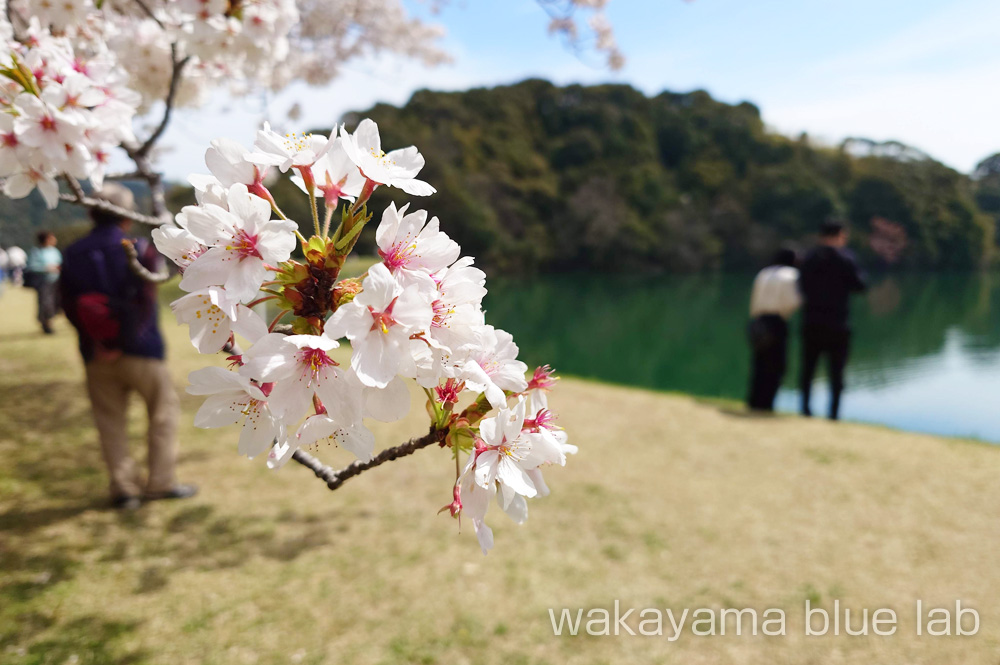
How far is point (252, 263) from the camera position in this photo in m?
0.70

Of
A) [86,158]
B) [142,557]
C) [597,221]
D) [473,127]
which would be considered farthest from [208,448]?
[473,127]

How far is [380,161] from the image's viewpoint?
0.80 metres

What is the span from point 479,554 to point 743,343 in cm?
1322

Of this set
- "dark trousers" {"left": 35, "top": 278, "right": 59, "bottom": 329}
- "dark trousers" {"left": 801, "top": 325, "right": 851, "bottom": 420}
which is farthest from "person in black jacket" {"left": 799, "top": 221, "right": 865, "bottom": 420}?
"dark trousers" {"left": 35, "top": 278, "right": 59, "bottom": 329}

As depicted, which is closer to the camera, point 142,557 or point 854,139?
point 142,557

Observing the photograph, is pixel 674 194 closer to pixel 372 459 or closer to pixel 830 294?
pixel 830 294

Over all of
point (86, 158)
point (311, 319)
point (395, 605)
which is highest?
point (86, 158)

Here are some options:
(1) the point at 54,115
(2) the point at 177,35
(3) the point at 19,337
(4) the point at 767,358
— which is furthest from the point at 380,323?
(3) the point at 19,337

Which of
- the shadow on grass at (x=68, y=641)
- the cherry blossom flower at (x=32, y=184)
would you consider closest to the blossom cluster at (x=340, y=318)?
the cherry blossom flower at (x=32, y=184)

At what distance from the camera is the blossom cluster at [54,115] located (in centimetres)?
119

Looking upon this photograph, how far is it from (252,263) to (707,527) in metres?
3.15

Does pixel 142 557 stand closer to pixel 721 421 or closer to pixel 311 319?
pixel 311 319

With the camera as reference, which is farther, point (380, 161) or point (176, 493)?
point (176, 493)

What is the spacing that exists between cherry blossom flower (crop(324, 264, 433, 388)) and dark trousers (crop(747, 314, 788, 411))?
5.19 m
